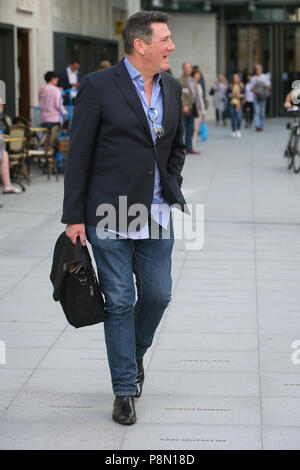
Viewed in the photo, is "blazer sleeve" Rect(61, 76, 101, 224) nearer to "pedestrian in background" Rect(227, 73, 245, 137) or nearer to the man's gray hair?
the man's gray hair

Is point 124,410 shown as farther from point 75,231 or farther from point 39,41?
point 39,41

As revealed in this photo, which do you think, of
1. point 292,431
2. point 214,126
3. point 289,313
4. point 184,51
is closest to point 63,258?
point 292,431

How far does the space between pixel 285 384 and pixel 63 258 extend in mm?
1466

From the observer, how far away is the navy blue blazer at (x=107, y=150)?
4594 mm

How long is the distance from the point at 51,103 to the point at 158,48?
13.2 metres

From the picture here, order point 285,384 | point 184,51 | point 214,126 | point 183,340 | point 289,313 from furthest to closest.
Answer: point 184,51
point 214,126
point 289,313
point 183,340
point 285,384

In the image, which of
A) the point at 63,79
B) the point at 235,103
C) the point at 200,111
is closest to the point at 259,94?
the point at 235,103

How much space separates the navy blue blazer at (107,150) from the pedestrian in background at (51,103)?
1308 centimetres

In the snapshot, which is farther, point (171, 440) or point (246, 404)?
point (246, 404)

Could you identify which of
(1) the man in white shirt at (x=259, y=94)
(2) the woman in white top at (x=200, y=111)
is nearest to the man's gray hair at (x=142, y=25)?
(2) the woman in white top at (x=200, y=111)

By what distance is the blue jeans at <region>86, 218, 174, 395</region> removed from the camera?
4684 mm

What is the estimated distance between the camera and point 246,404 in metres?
5.02

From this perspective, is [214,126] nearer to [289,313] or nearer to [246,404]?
[289,313]

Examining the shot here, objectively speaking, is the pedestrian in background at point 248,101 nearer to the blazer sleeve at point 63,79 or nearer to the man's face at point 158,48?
the blazer sleeve at point 63,79
